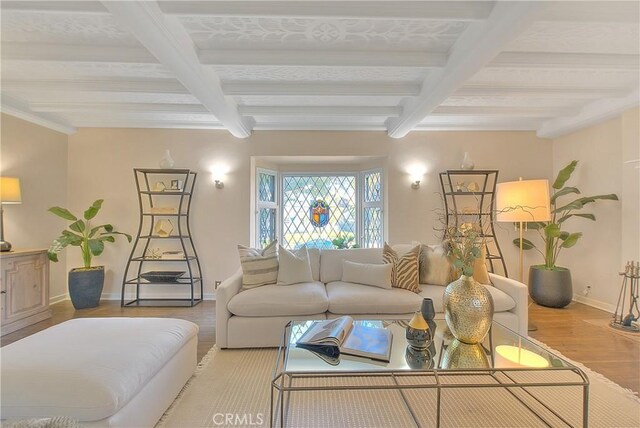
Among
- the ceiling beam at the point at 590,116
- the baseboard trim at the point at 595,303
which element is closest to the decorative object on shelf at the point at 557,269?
the baseboard trim at the point at 595,303

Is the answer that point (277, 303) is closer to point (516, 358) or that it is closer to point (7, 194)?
point (516, 358)

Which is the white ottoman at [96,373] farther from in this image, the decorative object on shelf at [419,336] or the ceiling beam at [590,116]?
the ceiling beam at [590,116]

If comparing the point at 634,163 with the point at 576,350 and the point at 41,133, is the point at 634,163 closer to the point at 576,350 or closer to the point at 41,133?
the point at 576,350

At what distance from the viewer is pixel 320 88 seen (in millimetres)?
2660

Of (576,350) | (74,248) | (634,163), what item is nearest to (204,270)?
(74,248)

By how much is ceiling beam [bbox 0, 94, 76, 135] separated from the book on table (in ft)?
12.5

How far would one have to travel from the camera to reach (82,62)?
2.17 metres

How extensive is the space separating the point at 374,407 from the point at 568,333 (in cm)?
221

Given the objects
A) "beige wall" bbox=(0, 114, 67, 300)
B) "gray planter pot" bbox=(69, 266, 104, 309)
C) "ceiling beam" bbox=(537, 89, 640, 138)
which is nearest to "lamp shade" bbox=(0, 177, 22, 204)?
"beige wall" bbox=(0, 114, 67, 300)

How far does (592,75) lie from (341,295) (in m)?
2.87

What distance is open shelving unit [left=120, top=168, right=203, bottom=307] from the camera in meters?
3.66

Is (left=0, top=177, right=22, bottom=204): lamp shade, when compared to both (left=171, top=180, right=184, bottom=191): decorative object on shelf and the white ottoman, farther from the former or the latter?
the white ottoman

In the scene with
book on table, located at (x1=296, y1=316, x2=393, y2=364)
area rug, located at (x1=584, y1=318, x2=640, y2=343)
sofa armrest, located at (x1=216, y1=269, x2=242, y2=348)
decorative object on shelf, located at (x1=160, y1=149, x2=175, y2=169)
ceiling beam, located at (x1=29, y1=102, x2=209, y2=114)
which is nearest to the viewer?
book on table, located at (x1=296, y1=316, x2=393, y2=364)

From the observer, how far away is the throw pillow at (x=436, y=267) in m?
2.67
